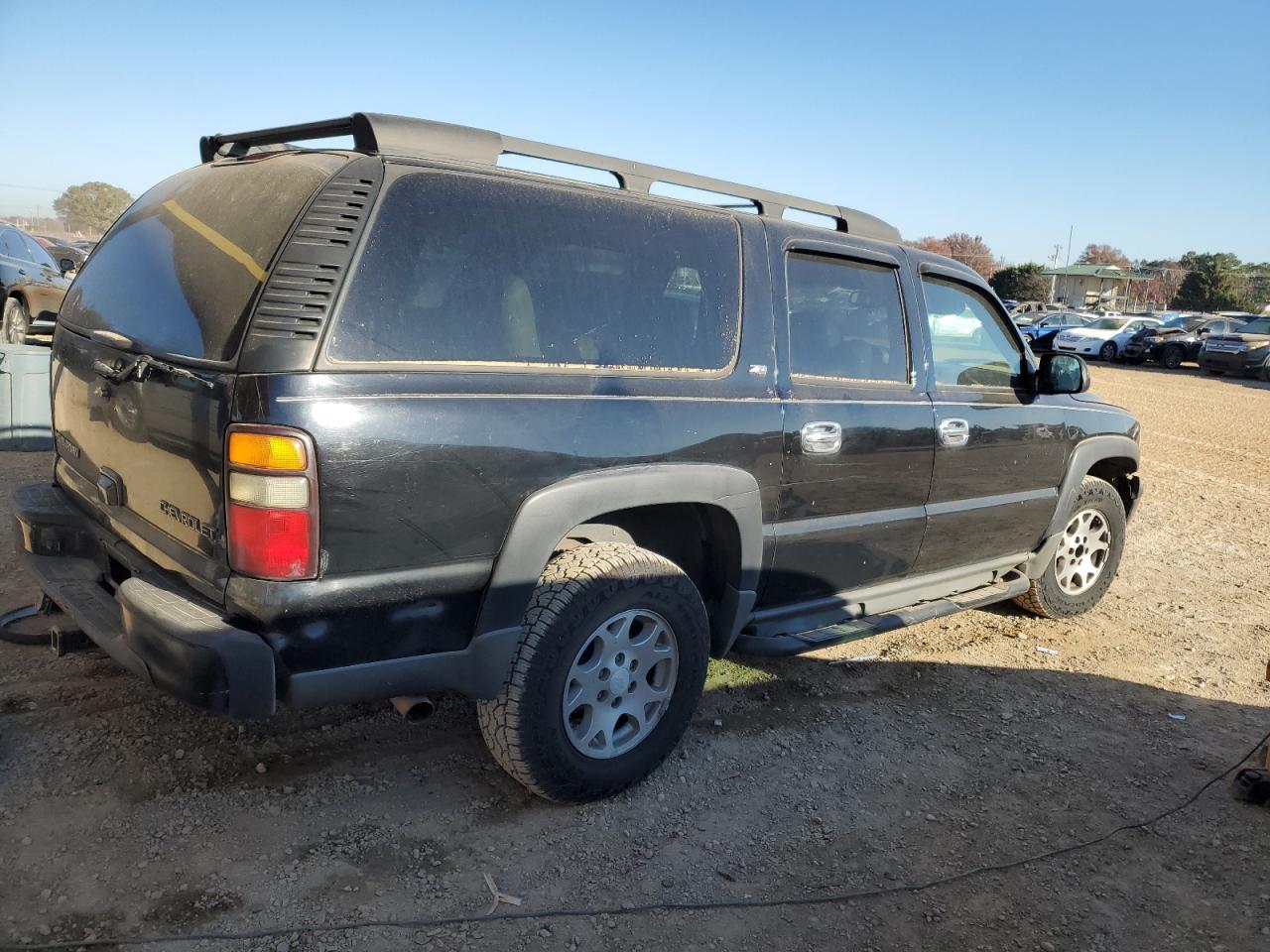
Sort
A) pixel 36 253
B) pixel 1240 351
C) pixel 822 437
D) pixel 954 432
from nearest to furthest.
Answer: pixel 822 437 < pixel 954 432 < pixel 36 253 < pixel 1240 351

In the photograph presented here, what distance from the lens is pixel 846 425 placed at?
362cm

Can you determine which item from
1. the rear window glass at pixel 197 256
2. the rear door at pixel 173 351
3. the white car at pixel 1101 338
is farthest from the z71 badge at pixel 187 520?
the white car at pixel 1101 338

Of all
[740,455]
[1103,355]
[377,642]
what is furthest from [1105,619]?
[1103,355]

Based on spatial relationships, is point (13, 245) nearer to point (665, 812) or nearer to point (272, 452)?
point (272, 452)

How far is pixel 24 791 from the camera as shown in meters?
2.88

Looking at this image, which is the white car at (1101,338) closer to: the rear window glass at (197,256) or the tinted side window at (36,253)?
the tinted side window at (36,253)

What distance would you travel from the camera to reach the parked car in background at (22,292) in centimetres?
1111

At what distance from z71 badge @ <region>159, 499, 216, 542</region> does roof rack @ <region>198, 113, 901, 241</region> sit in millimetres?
1118

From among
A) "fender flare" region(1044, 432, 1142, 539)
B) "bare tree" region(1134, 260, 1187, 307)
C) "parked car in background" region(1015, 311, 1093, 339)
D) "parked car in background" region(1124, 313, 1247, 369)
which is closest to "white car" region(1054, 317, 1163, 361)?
"parked car in background" region(1124, 313, 1247, 369)

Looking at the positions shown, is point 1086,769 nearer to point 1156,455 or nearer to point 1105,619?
point 1105,619

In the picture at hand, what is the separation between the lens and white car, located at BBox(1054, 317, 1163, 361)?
90.4 feet

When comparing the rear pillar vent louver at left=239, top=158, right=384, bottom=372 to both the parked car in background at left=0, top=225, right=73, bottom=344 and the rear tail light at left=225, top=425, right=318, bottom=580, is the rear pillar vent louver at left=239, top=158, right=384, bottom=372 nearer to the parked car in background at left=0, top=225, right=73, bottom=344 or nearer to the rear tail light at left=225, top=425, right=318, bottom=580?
the rear tail light at left=225, top=425, right=318, bottom=580

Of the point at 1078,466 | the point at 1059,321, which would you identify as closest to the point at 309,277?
the point at 1078,466

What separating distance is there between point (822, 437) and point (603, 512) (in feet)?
3.43
